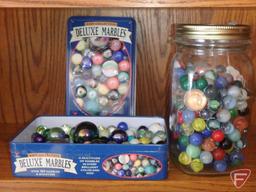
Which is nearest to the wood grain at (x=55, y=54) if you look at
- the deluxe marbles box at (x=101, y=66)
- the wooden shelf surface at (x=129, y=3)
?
the deluxe marbles box at (x=101, y=66)

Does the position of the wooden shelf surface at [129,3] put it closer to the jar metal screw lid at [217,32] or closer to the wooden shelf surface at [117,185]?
the jar metal screw lid at [217,32]

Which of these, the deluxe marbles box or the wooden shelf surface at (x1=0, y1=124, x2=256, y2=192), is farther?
the deluxe marbles box

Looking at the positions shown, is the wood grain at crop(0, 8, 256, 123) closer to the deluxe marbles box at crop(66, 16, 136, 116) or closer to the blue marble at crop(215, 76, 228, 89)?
the deluxe marbles box at crop(66, 16, 136, 116)

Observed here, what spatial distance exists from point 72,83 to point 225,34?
330mm

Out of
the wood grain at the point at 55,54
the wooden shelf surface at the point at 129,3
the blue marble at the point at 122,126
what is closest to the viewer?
the wooden shelf surface at the point at 129,3

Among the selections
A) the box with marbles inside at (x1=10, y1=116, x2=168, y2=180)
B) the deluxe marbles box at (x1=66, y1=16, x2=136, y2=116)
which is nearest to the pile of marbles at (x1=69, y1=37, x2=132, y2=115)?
the deluxe marbles box at (x1=66, y1=16, x2=136, y2=116)

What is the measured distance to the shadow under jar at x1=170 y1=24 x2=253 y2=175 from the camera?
629mm

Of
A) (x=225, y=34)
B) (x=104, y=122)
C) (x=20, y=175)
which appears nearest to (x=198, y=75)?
(x=225, y=34)

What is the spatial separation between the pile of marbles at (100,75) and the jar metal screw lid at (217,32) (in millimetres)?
190

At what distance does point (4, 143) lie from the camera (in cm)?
77

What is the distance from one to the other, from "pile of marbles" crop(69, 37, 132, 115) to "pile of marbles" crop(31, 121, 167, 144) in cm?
9

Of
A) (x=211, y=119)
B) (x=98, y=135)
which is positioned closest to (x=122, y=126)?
(x=98, y=135)

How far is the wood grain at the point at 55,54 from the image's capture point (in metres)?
0.84

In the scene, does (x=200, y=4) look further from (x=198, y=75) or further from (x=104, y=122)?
(x=104, y=122)
